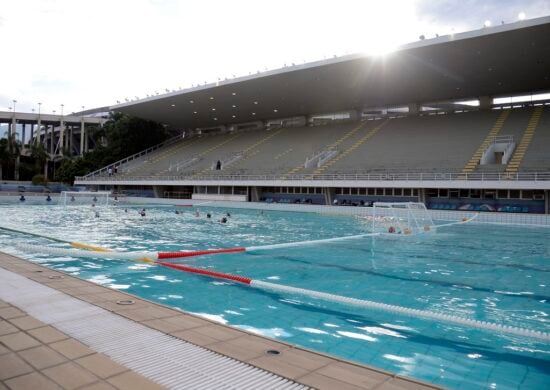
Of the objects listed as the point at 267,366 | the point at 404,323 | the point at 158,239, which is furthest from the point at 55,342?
the point at 158,239

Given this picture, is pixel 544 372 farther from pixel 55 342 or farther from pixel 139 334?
pixel 55 342

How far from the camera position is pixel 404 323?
18.3 ft

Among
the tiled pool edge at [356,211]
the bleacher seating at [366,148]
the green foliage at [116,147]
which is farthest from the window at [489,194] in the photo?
the green foliage at [116,147]

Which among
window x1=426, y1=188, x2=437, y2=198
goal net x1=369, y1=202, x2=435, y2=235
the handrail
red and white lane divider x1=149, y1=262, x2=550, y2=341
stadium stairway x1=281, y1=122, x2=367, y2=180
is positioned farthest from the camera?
the handrail

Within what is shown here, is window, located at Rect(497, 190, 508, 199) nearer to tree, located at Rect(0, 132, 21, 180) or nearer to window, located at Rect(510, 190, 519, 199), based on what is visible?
window, located at Rect(510, 190, 519, 199)

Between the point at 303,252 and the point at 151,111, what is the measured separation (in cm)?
4054

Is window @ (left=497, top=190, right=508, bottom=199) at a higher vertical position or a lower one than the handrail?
→ lower

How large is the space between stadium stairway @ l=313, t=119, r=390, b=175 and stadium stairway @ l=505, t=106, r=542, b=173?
1188 cm

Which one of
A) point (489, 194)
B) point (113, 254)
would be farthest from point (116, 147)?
point (113, 254)

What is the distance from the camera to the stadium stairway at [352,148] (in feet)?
109

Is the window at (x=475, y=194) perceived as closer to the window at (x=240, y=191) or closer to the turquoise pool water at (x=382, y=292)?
the turquoise pool water at (x=382, y=292)

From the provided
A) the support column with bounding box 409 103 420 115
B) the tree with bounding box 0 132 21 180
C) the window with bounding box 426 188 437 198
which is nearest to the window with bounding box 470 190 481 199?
the window with bounding box 426 188 437 198

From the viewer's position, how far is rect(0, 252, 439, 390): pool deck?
9.30ft

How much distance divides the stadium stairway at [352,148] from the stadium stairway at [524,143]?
468 inches
